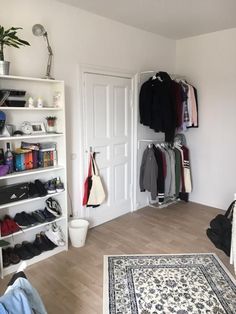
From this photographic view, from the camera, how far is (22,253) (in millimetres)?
2637

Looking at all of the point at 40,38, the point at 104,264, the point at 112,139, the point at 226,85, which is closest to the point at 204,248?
the point at 104,264

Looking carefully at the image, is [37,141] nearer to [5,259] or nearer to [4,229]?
[4,229]

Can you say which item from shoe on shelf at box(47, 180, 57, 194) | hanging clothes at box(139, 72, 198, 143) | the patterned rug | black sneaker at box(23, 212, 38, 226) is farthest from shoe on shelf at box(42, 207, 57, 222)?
hanging clothes at box(139, 72, 198, 143)

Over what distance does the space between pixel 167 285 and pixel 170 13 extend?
2.90 m

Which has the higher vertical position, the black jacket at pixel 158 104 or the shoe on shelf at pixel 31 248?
the black jacket at pixel 158 104

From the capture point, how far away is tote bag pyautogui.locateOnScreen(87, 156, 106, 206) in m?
3.35

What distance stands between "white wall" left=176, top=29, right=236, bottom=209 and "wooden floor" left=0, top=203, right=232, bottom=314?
1.29ft

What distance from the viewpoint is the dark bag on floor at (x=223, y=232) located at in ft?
8.10

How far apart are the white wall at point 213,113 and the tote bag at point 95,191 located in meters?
1.80

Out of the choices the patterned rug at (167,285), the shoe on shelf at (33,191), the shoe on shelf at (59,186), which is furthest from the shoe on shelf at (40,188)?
the patterned rug at (167,285)

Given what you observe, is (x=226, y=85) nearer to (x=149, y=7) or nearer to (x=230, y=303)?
(x=149, y=7)

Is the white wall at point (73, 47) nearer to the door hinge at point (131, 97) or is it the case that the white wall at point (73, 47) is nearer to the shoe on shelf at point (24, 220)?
the door hinge at point (131, 97)

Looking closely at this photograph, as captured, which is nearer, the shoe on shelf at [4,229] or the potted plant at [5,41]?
the potted plant at [5,41]

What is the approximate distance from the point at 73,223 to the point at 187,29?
9.96 ft
